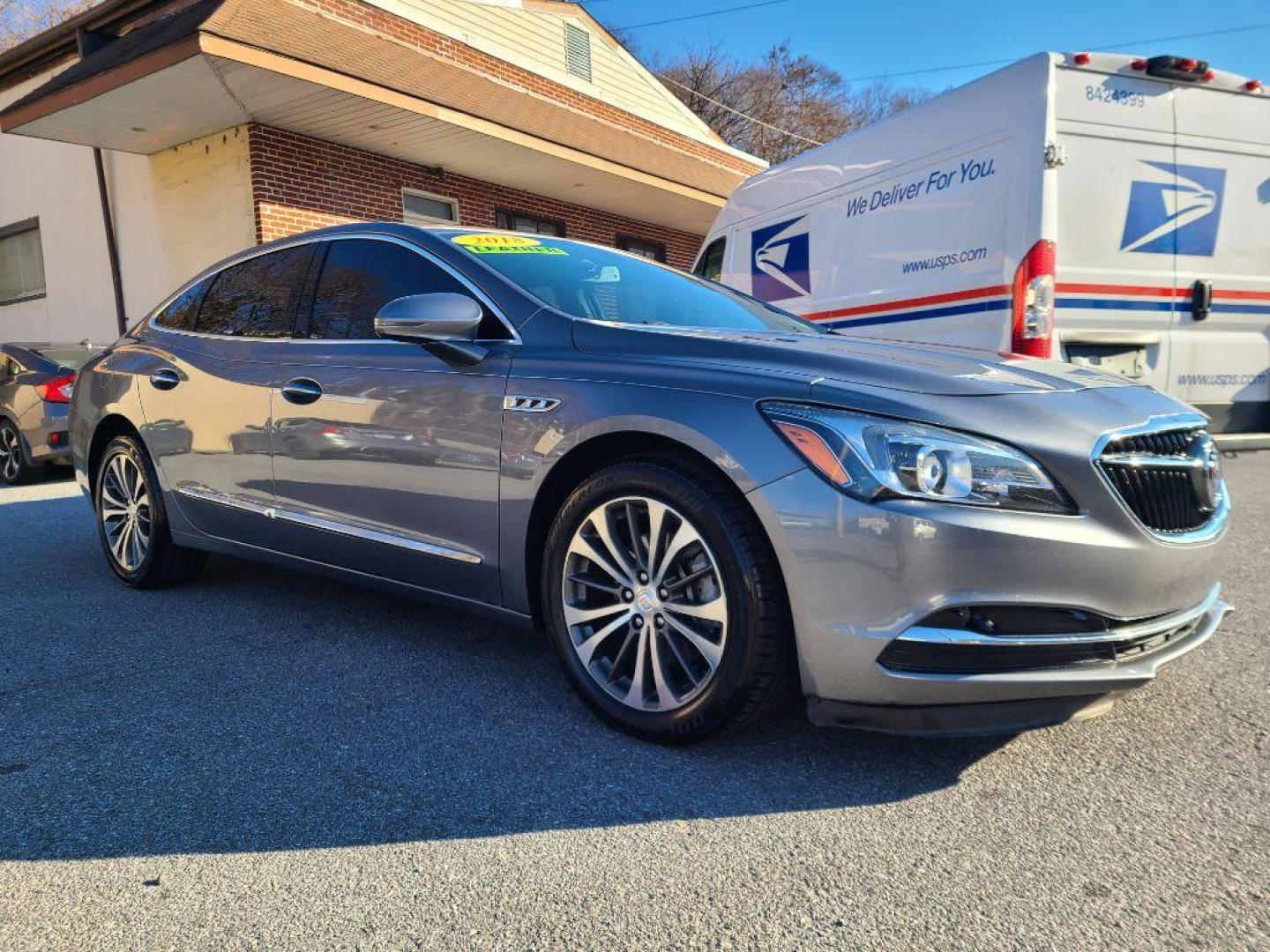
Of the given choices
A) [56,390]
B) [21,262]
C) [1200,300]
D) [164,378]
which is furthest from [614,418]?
[21,262]

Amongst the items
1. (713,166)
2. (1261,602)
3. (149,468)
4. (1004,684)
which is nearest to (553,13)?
(713,166)

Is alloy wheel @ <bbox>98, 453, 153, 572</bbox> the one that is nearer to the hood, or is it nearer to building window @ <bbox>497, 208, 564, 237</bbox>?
the hood

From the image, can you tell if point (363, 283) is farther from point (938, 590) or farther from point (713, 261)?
point (713, 261)

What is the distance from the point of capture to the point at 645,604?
2.49 m

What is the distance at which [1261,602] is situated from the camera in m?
3.68

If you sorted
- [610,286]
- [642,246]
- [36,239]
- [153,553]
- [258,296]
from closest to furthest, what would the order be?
1. [610,286]
2. [258,296]
3. [153,553]
4. [36,239]
5. [642,246]

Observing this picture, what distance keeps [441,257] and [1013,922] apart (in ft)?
8.48

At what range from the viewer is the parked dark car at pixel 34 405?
8.20 m

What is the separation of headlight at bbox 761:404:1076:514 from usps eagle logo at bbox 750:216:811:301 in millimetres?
5474

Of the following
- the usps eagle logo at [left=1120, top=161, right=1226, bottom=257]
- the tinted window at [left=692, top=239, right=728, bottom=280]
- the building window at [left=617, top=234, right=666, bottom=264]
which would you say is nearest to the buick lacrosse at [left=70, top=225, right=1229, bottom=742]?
the usps eagle logo at [left=1120, top=161, right=1226, bottom=257]

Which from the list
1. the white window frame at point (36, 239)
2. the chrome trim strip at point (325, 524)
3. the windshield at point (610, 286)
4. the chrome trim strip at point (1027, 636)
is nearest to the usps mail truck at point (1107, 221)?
the windshield at point (610, 286)

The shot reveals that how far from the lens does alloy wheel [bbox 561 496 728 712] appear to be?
237 cm

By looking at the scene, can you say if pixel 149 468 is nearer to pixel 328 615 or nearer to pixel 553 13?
pixel 328 615

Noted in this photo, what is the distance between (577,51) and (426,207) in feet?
17.5
